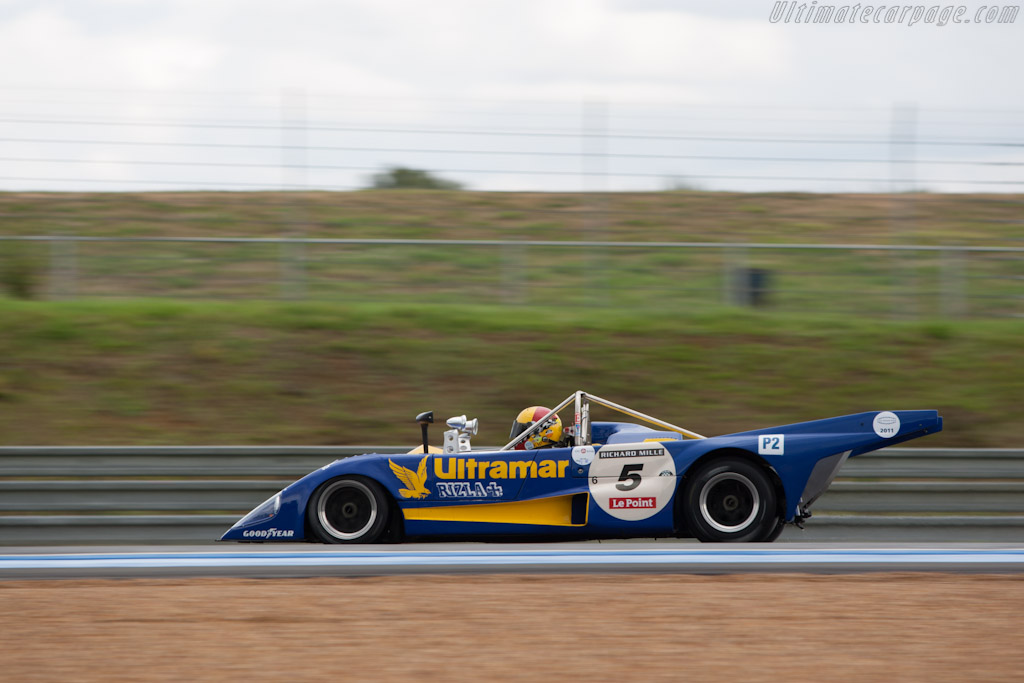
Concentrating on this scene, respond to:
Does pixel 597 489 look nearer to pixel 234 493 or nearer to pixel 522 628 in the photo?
pixel 522 628

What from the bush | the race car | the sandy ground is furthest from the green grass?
the sandy ground

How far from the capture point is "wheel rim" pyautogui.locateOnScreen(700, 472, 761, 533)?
7.01 meters

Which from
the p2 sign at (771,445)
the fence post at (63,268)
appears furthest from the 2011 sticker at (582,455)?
the fence post at (63,268)

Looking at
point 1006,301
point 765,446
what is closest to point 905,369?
point 1006,301

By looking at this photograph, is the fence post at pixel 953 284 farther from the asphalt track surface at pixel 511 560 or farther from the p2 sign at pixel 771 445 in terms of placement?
the p2 sign at pixel 771 445

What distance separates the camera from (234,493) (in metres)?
8.30

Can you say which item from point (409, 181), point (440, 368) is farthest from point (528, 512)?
point (409, 181)

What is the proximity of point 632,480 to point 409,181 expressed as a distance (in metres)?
9.61

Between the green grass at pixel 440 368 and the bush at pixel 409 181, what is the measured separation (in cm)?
354

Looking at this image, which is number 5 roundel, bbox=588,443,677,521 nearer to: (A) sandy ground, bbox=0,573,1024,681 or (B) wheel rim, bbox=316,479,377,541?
(A) sandy ground, bbox=0,573,1024,681

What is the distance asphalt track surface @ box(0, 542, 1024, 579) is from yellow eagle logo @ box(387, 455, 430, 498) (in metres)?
0.36

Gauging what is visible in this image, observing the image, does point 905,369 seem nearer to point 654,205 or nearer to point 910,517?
point 910,517

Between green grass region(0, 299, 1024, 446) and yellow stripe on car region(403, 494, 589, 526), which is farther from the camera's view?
green grass region(0, 299, 1024, 446)

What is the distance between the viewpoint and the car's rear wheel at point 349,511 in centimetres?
724
